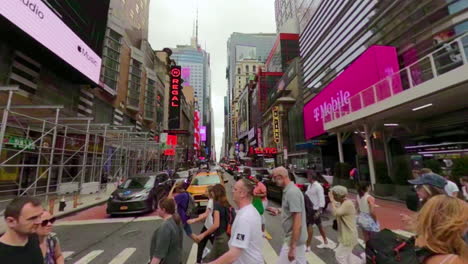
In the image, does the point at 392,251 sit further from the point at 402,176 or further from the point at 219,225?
the point at 402,176

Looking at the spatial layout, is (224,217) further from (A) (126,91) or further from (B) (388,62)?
(A) (126,91)

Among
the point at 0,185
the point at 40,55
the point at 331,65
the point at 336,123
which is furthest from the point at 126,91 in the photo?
the point at 331,65

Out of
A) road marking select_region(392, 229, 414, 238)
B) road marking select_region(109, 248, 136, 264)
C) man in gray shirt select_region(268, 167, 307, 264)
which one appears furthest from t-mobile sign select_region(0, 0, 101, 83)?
road marking select_region(392, 229, 414, 238)

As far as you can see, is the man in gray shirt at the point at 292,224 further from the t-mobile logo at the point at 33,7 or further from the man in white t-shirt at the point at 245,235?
the t-mobile logo at the point at 33,7

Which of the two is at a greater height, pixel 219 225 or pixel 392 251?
pixel 392 251

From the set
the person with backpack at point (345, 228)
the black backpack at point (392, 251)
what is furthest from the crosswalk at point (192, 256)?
the black backpack at point (392, 251)

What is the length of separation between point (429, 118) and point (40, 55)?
79.2ft

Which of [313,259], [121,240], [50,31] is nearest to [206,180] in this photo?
[121,240]

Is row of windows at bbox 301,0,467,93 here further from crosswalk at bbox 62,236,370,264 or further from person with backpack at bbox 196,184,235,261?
person with backpack at bbox 196,184,235,261

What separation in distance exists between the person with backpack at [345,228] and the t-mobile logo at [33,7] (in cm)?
1607

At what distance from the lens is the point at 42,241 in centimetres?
255

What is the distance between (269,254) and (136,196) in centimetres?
682

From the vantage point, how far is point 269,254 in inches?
207

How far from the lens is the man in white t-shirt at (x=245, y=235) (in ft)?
7.38
